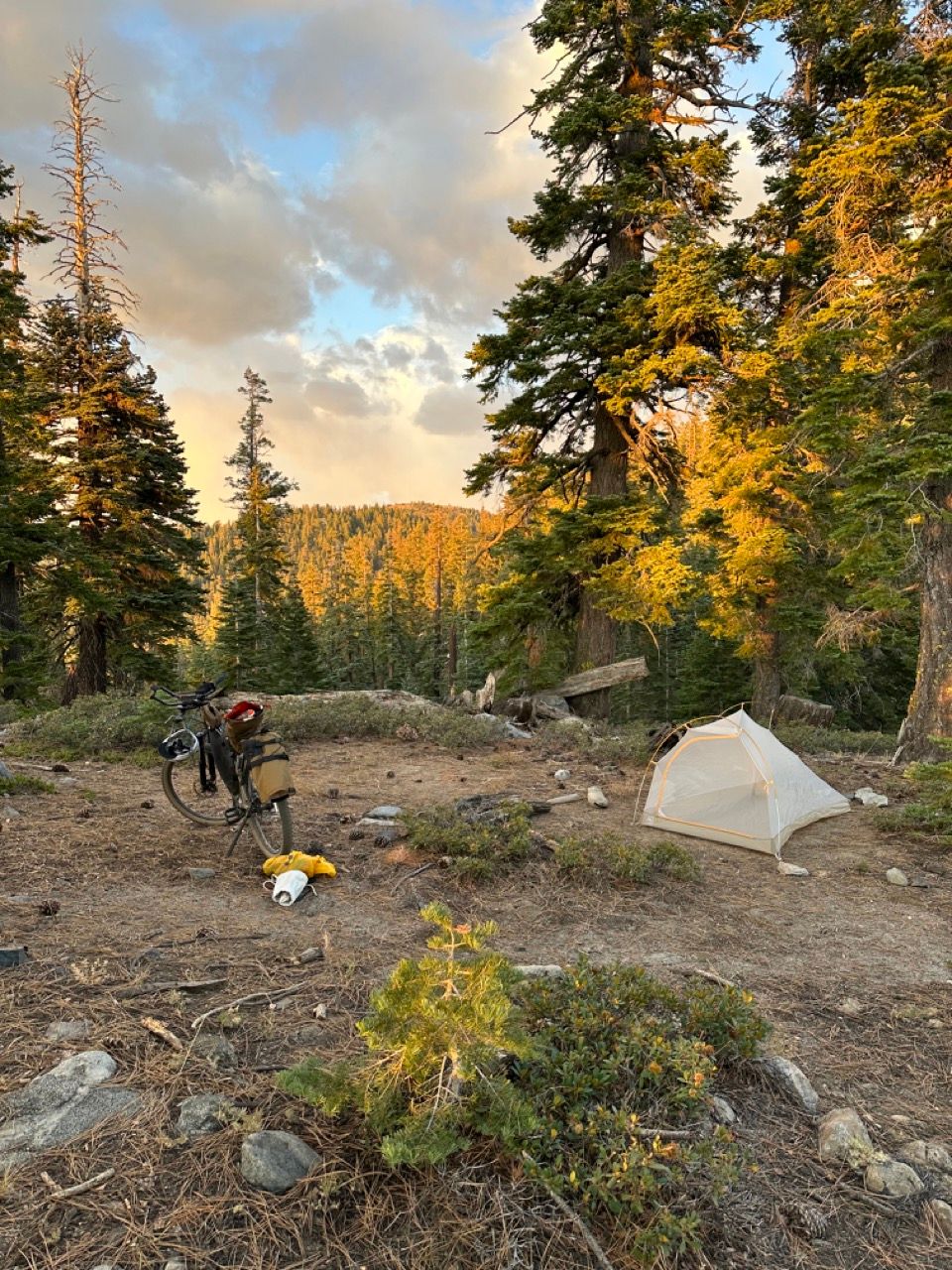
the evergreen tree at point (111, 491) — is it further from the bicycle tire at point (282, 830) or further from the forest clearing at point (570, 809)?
the bicycle tire at point (282, 830)

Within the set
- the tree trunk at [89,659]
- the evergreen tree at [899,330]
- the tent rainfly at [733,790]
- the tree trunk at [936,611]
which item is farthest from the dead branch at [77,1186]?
the tree trunk at [89,659]

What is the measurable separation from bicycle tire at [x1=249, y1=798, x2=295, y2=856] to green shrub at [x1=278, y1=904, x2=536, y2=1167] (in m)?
3.03

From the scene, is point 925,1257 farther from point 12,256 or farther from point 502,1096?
point 12,256

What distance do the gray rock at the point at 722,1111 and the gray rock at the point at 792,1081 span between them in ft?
1.06

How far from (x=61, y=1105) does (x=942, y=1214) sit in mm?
2936

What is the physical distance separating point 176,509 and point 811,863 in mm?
17888

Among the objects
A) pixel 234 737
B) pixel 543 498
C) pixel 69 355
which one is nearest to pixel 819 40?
pixel 543 498

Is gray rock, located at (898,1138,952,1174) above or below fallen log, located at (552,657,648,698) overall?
below

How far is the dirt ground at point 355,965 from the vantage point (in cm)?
190

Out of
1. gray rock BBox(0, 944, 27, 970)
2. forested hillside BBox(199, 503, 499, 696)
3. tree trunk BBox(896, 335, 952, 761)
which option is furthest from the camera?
forested hillside BBox(199, 503, 499, 696)

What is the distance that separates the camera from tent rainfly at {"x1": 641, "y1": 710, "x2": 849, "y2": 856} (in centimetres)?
645

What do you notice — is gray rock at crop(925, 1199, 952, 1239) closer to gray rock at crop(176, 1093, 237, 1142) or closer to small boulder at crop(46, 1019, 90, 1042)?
gray rock at crop(176, 1093, 237, 1142)

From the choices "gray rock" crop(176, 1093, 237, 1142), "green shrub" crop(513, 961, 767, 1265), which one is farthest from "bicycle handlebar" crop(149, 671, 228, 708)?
"green shrub" crop(513, 961, 767, 1265)

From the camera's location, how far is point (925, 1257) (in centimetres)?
196
